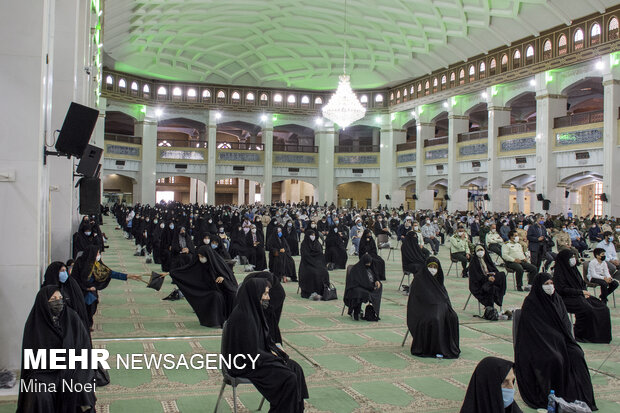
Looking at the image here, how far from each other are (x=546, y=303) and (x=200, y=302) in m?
3.93

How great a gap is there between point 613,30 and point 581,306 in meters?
15.8

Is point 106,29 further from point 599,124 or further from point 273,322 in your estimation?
point 273,322

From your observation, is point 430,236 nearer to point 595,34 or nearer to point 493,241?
point 493,241

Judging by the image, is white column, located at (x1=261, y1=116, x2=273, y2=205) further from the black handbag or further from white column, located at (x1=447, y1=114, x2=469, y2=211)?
the black handbag

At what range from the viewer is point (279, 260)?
33.7 feet

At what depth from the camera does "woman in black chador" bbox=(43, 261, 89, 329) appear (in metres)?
4.62

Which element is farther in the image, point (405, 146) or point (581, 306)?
point (405, 146)

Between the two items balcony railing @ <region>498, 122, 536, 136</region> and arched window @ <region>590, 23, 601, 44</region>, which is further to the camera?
balcony railing @ <region>498, 122, 536, 136</region>

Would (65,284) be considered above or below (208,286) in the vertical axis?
above

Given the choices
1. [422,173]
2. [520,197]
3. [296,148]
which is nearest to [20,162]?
[520,197]

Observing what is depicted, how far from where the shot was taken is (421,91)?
29.8 meters

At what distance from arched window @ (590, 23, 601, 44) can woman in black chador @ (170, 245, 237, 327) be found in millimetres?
17479

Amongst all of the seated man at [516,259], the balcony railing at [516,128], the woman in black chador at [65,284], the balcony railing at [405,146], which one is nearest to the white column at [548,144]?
the balcony railing at [516,128]

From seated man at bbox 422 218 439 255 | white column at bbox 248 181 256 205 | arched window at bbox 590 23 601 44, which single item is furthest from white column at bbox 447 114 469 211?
white column at bbox 248 181 256 205
